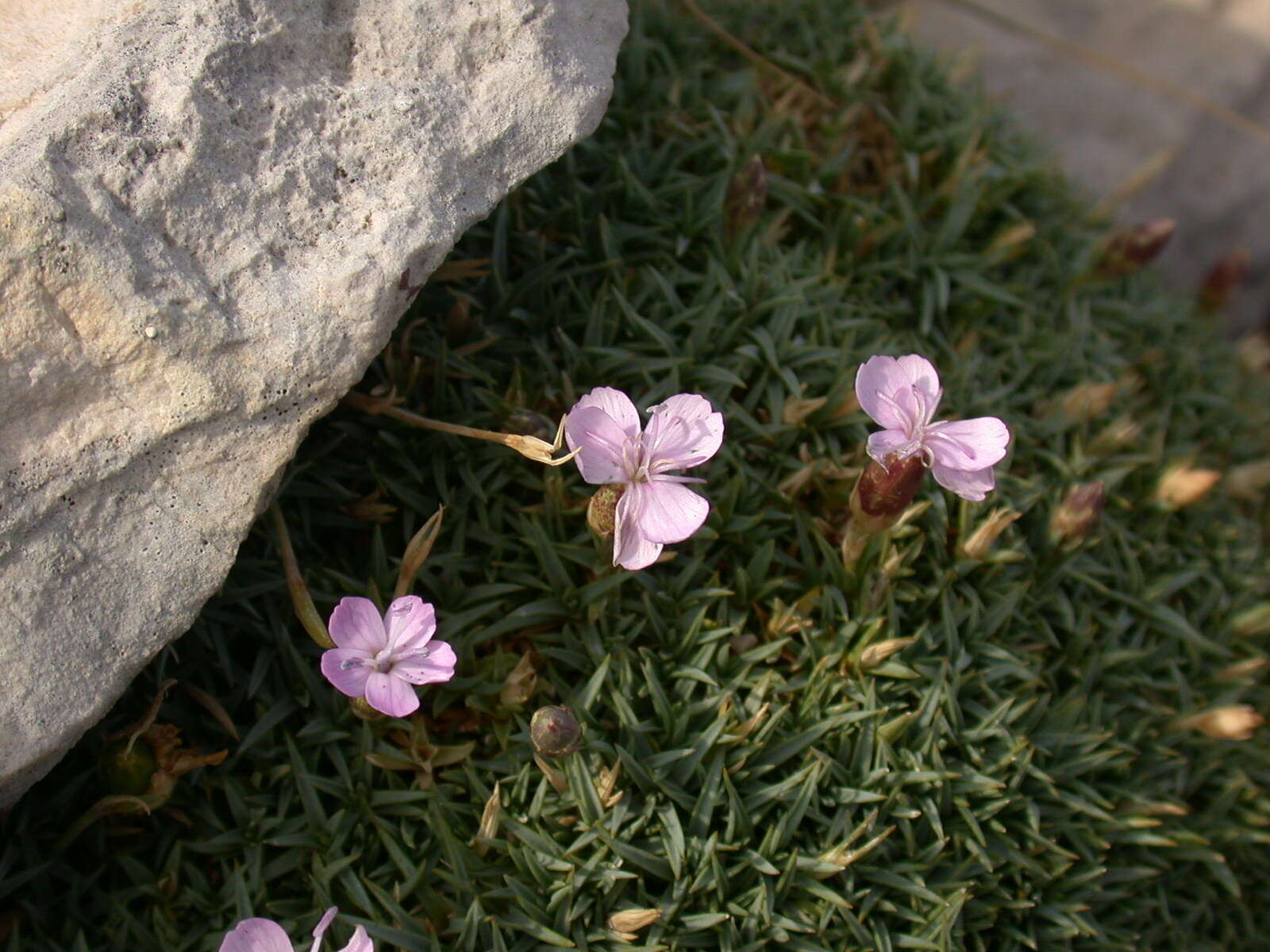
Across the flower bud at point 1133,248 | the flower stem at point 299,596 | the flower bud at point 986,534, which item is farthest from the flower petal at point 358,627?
the flower bud at point 1133,248

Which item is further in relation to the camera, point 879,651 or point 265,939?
point 879,651

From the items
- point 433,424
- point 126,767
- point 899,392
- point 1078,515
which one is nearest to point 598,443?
point 433,424

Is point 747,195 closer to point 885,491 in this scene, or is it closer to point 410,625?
point 885,491

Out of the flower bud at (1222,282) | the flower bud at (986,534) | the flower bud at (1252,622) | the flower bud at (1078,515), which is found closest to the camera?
the flower bud at (986,534)

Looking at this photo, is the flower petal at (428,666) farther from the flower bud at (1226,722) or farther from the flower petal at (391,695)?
the flower bud at (1226,722)

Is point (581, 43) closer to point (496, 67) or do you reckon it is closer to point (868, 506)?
point (496, 67)

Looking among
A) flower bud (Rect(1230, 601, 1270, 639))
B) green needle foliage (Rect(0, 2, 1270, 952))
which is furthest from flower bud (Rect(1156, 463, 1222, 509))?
flower bud (Rect(1230, 601, 1270, 639))

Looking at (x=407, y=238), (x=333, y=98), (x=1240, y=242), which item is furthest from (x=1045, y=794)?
(x=1240, y=242)
